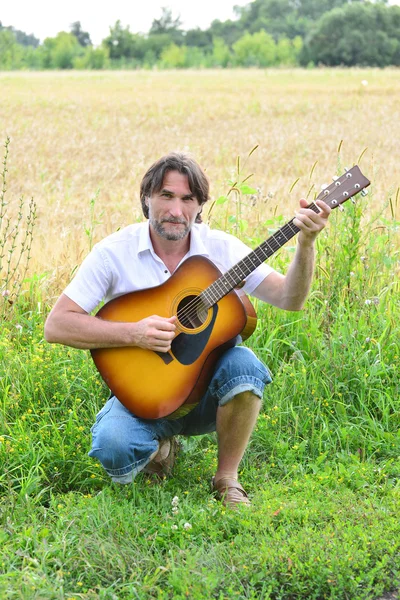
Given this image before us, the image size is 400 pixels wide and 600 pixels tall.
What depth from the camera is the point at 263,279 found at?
3.62 m

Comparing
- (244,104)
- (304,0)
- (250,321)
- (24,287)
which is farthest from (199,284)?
(304,0)

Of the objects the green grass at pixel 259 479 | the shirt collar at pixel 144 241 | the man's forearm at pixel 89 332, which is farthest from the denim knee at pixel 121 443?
the shirt collar at pixel 144 241

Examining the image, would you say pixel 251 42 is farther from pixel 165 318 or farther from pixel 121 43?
pixel 165 318

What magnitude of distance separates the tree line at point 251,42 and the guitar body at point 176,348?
54.4 meters

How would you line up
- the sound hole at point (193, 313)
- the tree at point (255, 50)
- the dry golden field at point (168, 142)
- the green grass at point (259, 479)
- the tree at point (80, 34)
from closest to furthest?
the green grass at point (259, 479)
the sound hole at point (193, 313)
the dry golden field at point (168, 142)
the tree at point (255, 50)
the tree at point (80, 34)

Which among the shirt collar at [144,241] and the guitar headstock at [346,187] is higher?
the guitar headstock at [346,187]

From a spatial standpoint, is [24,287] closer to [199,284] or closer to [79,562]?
[199,284]

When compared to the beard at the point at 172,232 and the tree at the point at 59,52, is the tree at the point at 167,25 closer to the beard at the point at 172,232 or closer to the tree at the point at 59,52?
the tree at the point at 59,52

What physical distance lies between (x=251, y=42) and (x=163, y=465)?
76847mm

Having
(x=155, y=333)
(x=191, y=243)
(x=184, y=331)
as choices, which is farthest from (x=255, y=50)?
(x=155, y=333)

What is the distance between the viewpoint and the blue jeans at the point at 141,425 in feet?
11.0

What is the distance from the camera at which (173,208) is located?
3.48 m

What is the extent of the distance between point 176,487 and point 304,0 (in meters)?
101

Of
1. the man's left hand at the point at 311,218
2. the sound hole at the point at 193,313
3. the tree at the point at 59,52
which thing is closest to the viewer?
the man's left hand at the point at 311,218
